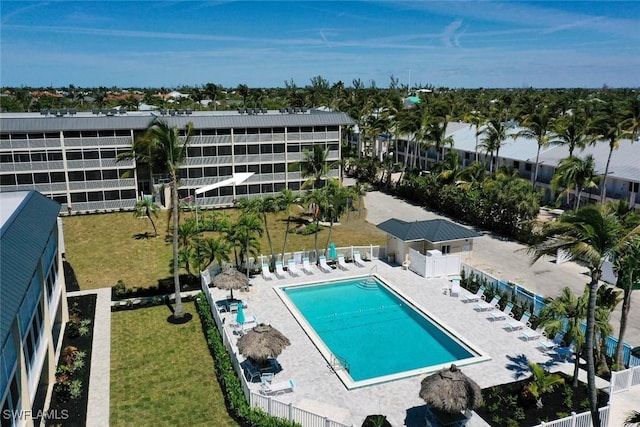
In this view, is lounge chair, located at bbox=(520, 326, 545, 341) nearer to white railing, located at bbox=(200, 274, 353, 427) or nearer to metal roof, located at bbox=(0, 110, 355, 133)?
white railing, located at bbox=(200, 274, 353, 427)

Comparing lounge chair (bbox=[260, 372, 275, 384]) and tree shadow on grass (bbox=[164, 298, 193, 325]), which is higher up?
lounge chair (bbox=[260, 372, 275, 384])

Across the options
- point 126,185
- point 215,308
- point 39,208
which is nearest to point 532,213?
point 215,308

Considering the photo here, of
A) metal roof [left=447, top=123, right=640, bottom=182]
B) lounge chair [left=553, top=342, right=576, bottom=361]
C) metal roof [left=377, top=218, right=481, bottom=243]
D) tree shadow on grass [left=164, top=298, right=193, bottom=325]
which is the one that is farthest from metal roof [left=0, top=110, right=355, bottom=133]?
lounge chair [left=553, top=342, right=576, bottom=361]

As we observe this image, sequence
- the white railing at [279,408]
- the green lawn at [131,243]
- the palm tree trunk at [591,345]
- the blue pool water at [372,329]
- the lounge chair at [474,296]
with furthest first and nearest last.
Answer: the green lawn at [131,243] < the lounge chair at [474,296] < the blue pool water at [372,329] < the white railing at [279,408] < the palm tree trunk at [591,345]

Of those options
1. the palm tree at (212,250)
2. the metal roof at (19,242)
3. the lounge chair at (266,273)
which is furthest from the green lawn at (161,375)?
the metal roof at (19,242)

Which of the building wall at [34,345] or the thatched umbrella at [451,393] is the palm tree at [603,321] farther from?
the building wall at [34,345]

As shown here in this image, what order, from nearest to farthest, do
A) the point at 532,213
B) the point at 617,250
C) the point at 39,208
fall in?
the point at 617,250
the point at 39,208
the point at 532,213

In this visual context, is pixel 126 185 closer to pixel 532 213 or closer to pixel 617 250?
pixel 532 213
